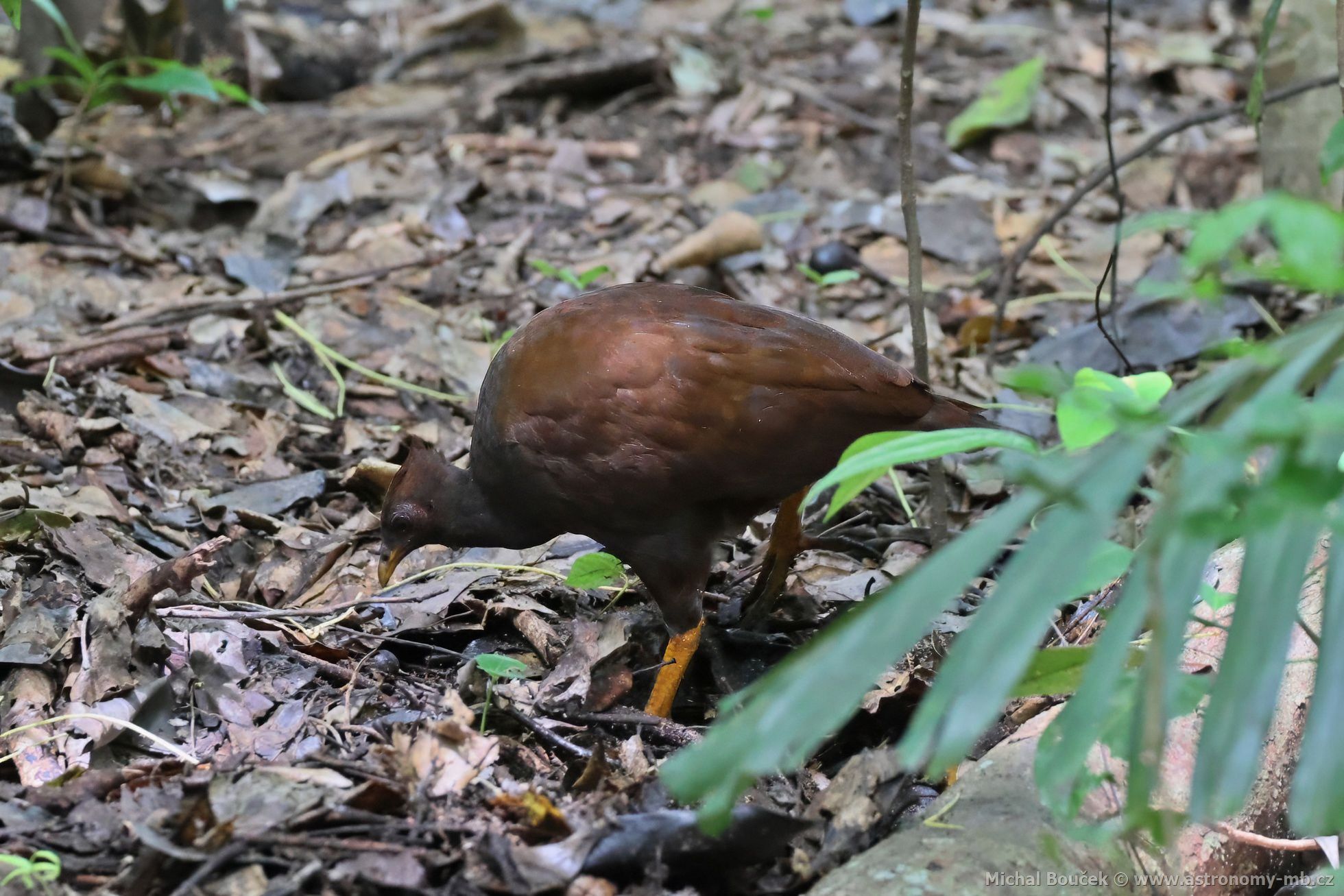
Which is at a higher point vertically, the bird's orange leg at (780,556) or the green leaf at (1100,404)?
the green leaf at (1100,404)

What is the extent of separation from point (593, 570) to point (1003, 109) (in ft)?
17.2

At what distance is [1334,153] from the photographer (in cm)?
293

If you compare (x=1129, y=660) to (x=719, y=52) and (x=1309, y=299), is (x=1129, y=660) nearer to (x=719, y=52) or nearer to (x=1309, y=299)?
(x=1309, y=299)

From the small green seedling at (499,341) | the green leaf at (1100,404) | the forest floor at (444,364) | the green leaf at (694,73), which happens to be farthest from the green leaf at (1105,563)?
the green leaf at (694,73)

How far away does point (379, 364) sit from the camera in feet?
18.3

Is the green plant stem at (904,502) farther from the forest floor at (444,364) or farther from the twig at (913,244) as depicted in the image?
the twig at (913,244)

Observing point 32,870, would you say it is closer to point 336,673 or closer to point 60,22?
point 336,673

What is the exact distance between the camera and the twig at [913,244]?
388 cm

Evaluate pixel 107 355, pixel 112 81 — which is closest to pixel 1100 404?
pixel 107 355

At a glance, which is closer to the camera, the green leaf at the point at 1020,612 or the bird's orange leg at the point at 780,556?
the green leaf at the point at 1020,612

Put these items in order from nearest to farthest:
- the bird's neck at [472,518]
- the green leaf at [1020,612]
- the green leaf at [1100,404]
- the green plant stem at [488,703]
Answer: the green leaf at [1020,612], the green leaf at [1100,404], the green plant stem at [488,703], the bird's neck at [472,518]

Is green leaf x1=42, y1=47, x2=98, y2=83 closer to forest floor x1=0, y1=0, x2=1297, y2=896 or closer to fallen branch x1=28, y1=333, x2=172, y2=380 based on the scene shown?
forest floor x1=0, y1=0, x2=1297, y2=896

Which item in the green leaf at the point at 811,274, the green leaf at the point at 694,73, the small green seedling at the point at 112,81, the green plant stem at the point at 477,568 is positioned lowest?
the green plant stem at the point at 477,568

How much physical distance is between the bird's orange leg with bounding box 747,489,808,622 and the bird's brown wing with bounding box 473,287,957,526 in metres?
0.39
